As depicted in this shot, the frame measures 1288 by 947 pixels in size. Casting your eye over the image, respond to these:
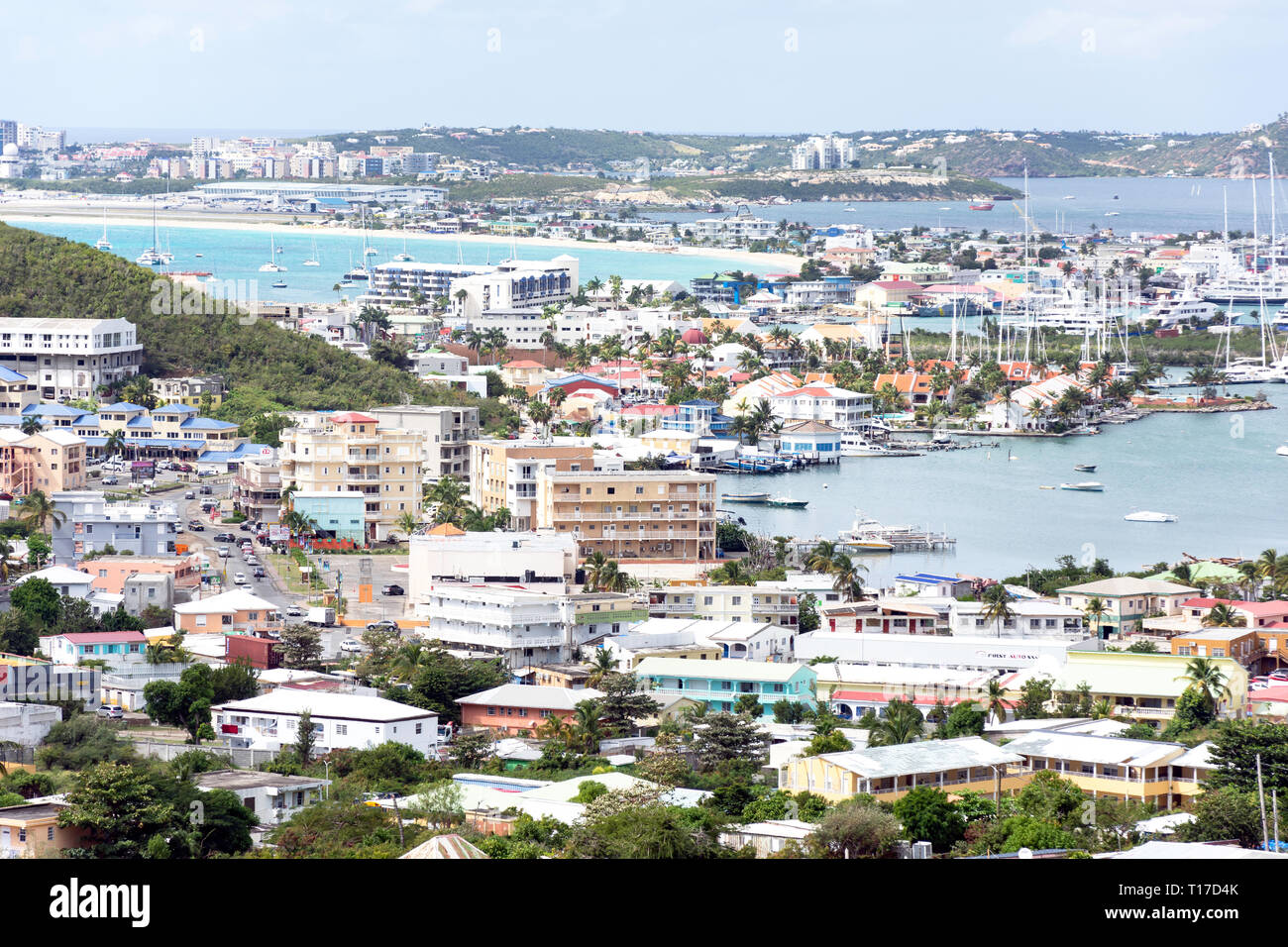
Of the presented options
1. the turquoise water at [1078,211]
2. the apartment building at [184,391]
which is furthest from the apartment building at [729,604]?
the turquoise water at [1078,211]

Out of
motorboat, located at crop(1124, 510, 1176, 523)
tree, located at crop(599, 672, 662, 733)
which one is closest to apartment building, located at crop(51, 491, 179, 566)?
tree, located at crop(599, 672, 662, 733)

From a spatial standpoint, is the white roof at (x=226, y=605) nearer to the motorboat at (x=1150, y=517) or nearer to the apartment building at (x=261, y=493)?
the apartment building at (x=261, y=493)

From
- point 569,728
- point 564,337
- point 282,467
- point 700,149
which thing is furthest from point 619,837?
point 700,149

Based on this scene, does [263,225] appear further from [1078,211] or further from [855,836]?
[855,836]

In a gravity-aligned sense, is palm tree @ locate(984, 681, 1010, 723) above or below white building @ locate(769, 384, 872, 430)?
below

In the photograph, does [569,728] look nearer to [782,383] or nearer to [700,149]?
[782,383]

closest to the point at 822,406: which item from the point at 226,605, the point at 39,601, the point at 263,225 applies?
the point at 226,605

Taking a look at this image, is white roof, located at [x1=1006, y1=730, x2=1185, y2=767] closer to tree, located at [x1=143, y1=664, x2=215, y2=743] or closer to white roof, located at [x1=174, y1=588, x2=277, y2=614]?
tree, located at [x1=143, y1=664, x2=215, y2=743]

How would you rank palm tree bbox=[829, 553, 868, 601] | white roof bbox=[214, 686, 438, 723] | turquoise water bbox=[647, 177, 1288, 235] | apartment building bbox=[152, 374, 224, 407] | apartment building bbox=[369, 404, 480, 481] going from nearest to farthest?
white roof bbox=[214, 686, 438, 723] < palm tree bbox=[829, 553, 868, 601] < apartment building bbox=[369, 404, 480, 481] < apartment building bbox=[152, 374, 224, 407] < turquoise water bbox=[647, 177, 1288, 235]

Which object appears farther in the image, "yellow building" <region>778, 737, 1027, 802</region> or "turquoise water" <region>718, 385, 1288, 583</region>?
"turquoise water" <region>718, 385, 1288, 583</region>
